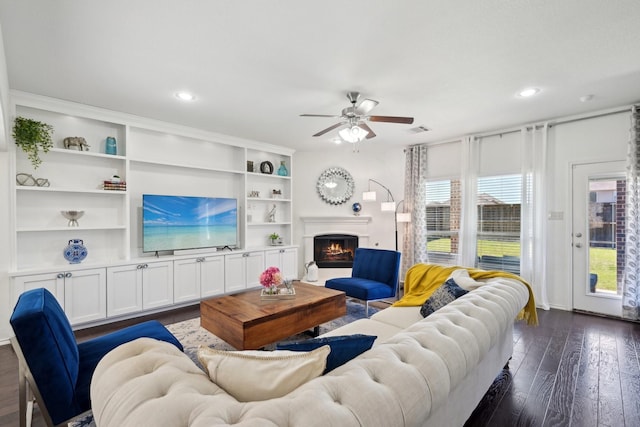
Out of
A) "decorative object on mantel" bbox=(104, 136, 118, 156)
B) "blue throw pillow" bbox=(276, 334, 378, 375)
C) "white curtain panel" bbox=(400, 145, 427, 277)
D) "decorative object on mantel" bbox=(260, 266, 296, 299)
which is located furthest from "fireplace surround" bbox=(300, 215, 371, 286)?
"blue throw pillow" bbox=(276, 334, 378, 375)

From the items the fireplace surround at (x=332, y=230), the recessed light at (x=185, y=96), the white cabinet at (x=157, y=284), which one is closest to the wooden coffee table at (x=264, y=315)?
the white cabinet at (x=157, y=284)

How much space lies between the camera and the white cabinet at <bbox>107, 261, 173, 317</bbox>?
11.9 feet

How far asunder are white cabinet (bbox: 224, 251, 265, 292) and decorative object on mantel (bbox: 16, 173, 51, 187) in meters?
2.36

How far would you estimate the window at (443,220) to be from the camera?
524 cm

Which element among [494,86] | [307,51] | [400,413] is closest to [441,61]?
[494,86]

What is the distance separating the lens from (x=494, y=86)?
310cm

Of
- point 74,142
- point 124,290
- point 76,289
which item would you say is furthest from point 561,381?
point 74,142

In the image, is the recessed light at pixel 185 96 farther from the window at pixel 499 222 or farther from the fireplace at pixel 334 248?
the window at pixel 499 222

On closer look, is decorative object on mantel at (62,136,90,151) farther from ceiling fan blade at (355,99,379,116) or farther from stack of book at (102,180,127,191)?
ceiling fan blade at (355,99,379,116)

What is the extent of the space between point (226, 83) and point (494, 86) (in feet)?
9.05

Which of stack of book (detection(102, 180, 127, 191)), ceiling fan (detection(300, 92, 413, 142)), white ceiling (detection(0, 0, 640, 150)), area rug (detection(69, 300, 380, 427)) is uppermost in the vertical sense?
white ceiling (detection(0, 0, 640, 150))

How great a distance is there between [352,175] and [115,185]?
13.6 ft

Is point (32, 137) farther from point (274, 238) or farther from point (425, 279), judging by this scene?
point (425, 279)

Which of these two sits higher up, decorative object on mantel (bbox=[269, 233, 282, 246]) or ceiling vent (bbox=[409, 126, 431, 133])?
ceiling vent (bbox=[409, 126, 431, 133])
